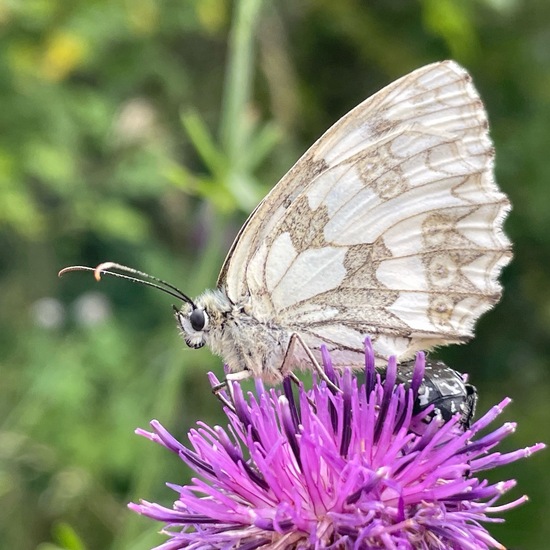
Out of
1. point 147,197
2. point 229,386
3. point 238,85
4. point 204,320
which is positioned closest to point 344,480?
A: point 229,386

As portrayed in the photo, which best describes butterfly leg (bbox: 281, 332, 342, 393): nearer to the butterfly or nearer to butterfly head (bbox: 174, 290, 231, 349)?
the butterfly

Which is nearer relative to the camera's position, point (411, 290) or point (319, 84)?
point (411, 290)

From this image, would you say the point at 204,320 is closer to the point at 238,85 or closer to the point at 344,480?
→ the point at 344,480

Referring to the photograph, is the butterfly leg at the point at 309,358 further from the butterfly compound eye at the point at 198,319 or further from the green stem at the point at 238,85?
the green stem at the point at 238,85

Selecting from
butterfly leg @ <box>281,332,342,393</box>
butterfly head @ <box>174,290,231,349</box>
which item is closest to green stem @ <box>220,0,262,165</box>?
butterfly head @ <box>174,290,231,349</box>

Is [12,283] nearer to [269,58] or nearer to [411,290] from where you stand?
[269,58]

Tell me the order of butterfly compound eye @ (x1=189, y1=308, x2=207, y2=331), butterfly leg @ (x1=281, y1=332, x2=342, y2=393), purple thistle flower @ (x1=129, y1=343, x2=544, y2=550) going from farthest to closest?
butterfly compound eye @ (x1=189, y1=308, x2=207, y2=331) < butterfly leg @ (x1=281, y1=332, x2=342, y2=393) < purple thistle flower @ (x1=129, y1=343, x2=544, y2=550)

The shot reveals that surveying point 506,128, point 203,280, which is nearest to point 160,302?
point 203,280
